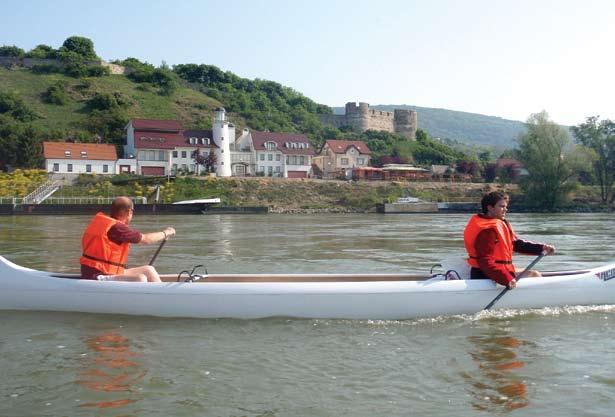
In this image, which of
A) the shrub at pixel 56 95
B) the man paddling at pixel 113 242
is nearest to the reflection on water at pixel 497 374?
the man paddling at pixel 113 242

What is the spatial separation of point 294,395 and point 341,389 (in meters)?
0.51

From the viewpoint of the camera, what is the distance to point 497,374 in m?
6.91

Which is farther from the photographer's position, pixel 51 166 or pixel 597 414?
pixel 51 166

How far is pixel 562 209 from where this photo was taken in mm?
60438

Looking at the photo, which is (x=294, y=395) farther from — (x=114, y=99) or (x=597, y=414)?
(x=114, y=99)

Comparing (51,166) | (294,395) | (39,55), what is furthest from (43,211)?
(39,55)

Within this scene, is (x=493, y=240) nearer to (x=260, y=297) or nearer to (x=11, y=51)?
(x=260, y=297)

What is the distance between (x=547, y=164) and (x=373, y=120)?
219 feet

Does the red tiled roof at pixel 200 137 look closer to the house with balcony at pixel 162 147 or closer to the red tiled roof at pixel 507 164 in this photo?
the house with balcony at pixel 162 147

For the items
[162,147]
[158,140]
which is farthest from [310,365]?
[158,140]

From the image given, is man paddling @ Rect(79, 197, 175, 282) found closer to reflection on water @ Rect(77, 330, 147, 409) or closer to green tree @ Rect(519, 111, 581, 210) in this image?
reflection on water @ Rect(77, 330, 147, 409)

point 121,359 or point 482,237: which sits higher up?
point 482,237

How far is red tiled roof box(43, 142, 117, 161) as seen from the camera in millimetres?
66650

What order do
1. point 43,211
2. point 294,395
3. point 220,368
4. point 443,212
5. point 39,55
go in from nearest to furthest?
1. point 294,395
2. point 220,368
3. point 43,211
4. point 443,212
5. point 39,55
